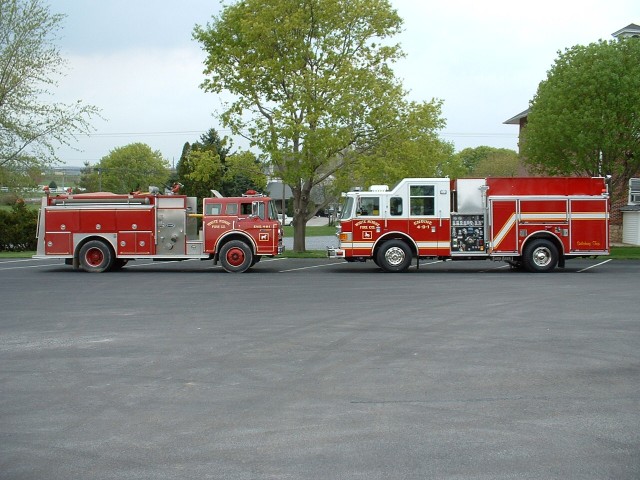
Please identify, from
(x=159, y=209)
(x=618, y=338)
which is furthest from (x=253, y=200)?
(x=618, y=338)

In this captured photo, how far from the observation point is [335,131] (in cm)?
3078

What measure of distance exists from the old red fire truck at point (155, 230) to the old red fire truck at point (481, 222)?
2.69 m

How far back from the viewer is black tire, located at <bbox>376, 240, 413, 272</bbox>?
24562 mm

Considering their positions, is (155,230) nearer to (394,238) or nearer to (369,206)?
(369,206)

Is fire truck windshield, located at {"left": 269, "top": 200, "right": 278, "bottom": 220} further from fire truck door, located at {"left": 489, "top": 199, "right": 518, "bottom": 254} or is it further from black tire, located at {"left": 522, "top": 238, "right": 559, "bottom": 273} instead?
black tire, located at {"left": 522, "top": 238, "right": 559, "bottom": 273}

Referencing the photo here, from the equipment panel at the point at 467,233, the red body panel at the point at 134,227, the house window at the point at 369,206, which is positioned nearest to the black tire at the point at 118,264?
the red body panel at the point at 134,227

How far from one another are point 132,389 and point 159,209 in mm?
17375

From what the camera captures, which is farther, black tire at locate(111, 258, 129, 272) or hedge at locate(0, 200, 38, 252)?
hedge at locate(0, 200, 38, 252)

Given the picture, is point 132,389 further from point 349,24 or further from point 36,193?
point 36,193

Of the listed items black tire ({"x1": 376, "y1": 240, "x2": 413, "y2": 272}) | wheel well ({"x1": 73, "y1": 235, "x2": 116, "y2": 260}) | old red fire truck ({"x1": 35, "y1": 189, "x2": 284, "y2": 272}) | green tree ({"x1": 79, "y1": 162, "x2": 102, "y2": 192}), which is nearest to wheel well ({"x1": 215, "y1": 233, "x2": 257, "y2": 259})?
old red fire truck ({"x1": 35, "y1": 189, "x2": 284, "y2": 272})

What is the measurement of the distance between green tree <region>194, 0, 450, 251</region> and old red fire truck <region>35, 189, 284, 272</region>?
6486mm

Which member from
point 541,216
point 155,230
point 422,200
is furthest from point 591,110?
point 155,230

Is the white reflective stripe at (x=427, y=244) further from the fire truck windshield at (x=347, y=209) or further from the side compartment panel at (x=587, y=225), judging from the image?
the side compartment panel at (x=587, y=225)

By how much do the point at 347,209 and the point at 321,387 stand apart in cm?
1707
